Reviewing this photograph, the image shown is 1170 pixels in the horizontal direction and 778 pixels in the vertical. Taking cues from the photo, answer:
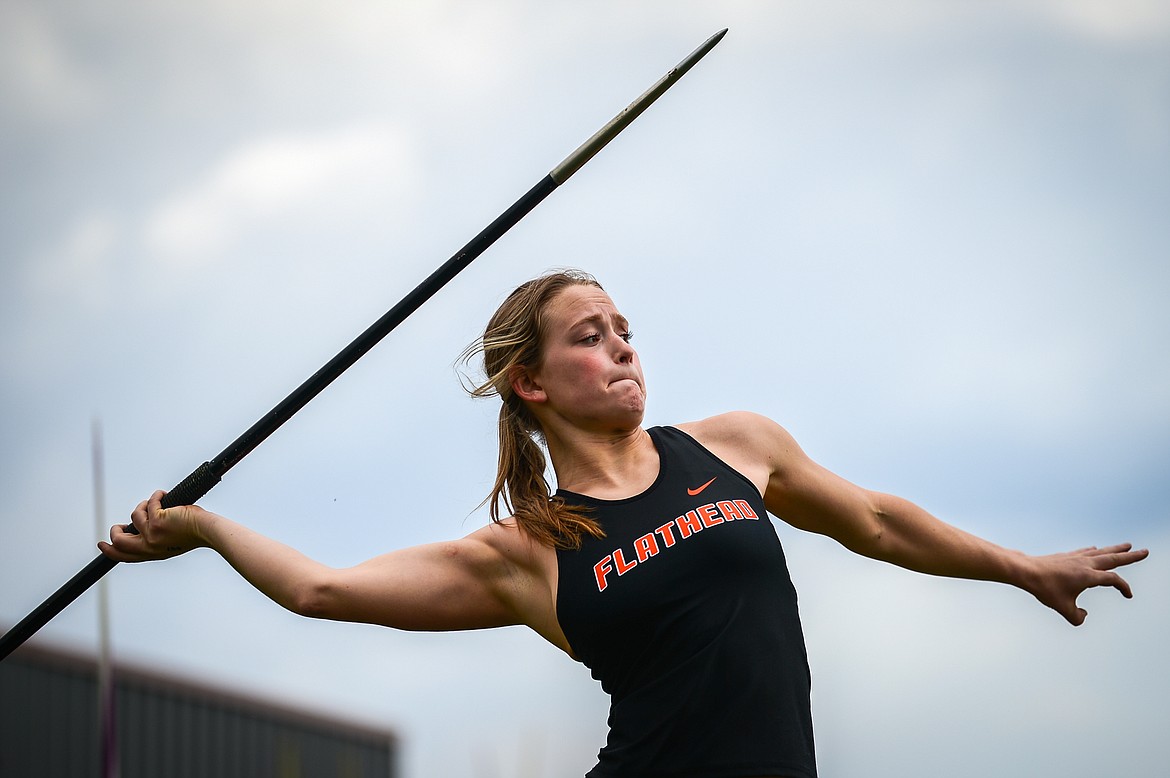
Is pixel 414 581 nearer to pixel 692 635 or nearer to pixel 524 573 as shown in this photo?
pixel 524 573

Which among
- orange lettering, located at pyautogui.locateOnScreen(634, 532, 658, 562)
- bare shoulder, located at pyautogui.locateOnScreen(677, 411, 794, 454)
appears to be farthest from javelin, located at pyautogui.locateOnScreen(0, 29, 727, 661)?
orange lettering, located at pyautogui.locateOnScreen(634, 532, 658, 562)

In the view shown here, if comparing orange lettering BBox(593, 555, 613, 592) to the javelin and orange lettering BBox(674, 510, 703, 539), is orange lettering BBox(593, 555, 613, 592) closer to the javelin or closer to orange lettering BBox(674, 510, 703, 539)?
orange lettering BBox(674, 510, 703, 539)

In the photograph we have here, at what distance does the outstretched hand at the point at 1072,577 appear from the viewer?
359cm

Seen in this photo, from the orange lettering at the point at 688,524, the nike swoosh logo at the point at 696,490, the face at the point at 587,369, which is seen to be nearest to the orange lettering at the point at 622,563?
the orange lettering at the point at 688,524

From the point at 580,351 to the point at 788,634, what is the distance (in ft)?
3.26

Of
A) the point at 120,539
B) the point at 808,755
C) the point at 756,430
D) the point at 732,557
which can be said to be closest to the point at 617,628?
the point at 732,557

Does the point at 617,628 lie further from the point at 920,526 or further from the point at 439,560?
the point at 920,526

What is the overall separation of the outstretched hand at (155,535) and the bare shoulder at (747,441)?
138 centimetres

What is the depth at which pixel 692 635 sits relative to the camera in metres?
3.02

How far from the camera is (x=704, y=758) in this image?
293 centimetres

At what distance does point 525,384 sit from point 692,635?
1.04 metres

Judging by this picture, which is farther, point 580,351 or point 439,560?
point 580,351

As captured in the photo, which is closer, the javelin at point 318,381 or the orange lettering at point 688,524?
the orange lettering at point 688,524

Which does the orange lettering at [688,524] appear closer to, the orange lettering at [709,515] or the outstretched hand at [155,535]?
the orange lettering at [709,515]
